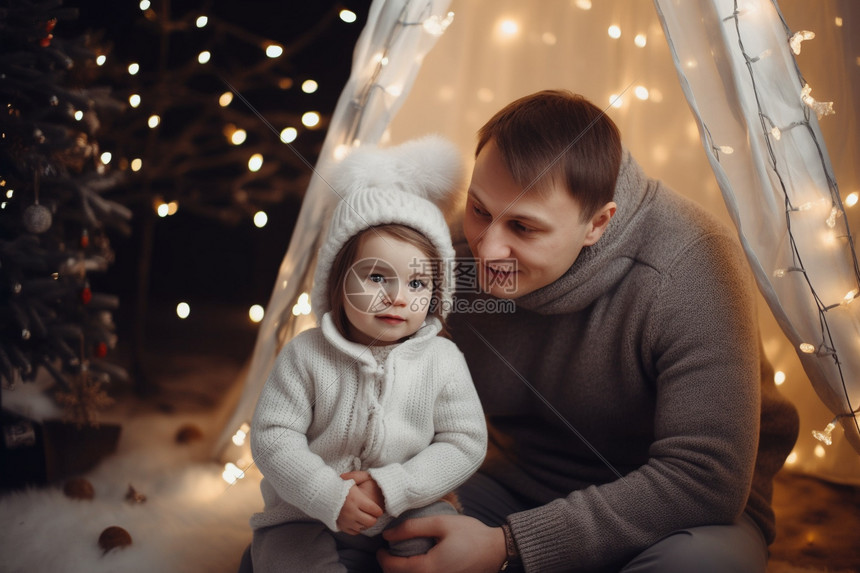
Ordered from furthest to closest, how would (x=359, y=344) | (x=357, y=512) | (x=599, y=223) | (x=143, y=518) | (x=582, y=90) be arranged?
(x=582, y=90), (x=143, y=518), (x=599, y=223), (x=359, y=344), (x=357, y=512)

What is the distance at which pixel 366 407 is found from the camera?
3.81 feet

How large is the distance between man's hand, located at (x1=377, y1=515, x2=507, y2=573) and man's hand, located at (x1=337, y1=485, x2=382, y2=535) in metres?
0.09

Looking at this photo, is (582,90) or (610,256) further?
(582,90)

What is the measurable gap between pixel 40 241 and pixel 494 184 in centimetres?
126

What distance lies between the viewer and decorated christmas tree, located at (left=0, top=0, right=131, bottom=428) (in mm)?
1651

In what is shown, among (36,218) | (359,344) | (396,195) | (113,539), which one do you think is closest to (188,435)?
(113,539)

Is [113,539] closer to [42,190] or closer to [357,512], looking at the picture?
[357,512]

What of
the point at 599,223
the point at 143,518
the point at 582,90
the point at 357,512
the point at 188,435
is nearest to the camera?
the point at 357,512

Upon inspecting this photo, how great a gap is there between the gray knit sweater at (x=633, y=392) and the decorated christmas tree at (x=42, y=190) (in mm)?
1065

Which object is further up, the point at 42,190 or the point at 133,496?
the point at 42,190

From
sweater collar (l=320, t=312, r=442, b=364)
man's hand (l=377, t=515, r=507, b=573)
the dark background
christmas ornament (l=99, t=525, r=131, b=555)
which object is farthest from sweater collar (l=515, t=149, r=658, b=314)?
the dark background

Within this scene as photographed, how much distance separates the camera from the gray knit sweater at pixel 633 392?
116 centimetres

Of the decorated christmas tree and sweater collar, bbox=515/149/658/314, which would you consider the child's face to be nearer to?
sweater collar, bbox=515/149/658/314

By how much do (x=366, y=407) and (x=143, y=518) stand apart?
2.83 feet
